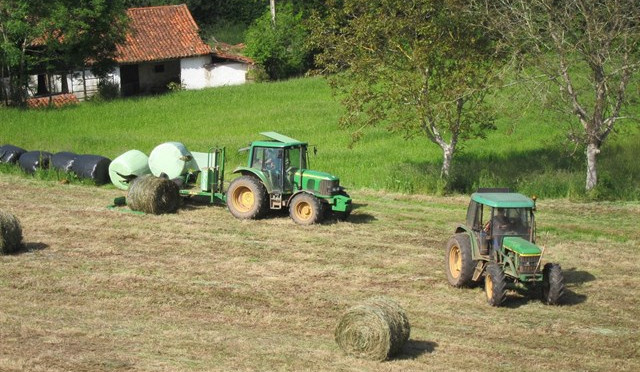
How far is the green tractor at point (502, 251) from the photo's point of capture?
A: 1520cm

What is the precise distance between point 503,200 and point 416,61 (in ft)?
30.2

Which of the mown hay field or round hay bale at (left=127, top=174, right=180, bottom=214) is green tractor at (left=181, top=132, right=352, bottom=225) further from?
round hay bale at (left=127, top=174, right=180, bottom=214)

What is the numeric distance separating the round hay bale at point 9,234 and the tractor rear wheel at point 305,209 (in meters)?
5.71

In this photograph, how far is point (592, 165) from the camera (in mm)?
24344

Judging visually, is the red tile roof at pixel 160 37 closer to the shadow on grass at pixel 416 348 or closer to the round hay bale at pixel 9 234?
the round hay bale at pixel 9 234

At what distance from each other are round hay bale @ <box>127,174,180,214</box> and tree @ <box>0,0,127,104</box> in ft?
64.2

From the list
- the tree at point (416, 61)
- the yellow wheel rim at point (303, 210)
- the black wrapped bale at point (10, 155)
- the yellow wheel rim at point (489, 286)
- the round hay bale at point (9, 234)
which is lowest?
the yellow wheel rim at point (489, 286)

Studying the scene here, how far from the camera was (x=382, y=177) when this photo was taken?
2648 cm

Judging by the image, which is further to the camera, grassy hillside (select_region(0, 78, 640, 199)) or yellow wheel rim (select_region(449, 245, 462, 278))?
grassy hillside (select_region(0, 78, 640, 199))

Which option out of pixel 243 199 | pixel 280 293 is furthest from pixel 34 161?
pixel 280 293

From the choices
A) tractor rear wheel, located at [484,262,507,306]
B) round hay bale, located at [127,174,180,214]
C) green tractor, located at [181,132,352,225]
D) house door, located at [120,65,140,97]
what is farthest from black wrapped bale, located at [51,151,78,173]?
house door, located at [120,65,140,97]

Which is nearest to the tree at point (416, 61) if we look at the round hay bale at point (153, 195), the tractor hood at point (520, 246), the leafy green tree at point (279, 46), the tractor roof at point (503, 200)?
the round hay bale at point (153, 195)

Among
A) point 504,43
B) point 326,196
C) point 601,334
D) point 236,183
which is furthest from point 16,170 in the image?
point 601,334

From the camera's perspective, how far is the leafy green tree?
163 feet
